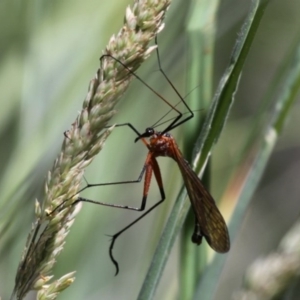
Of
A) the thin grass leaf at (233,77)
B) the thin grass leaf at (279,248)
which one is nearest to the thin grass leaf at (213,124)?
the thin grass leaf at (233,77)

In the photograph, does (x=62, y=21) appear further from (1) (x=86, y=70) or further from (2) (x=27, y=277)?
(2) (x=27, y=277)

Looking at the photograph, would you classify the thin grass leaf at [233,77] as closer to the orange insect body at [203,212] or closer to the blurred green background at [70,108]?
the orange insect body at [203,212]

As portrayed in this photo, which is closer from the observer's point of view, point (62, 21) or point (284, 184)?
point (62, 21)

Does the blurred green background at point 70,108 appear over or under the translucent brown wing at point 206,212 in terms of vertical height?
over

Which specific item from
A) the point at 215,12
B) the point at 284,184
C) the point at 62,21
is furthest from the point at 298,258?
the point at 284,184

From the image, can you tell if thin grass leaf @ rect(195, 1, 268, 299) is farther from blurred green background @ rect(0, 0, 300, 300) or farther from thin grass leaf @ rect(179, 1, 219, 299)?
blurred green background @ rect(0, 0, 300, 300)

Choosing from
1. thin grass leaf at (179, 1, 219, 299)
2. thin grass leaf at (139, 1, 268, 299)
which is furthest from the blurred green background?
thin grass leaf at (139, 1, 268, 299)

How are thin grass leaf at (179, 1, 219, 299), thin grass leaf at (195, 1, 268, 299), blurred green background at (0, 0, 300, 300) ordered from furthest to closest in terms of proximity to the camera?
blurred green background at (0, 0, 300, 300), thin grass leaf at (179, 1, 219, 299), thin grass leaf at (195, 1, 268, 299)

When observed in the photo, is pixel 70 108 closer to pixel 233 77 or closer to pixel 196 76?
pixel 196 76
